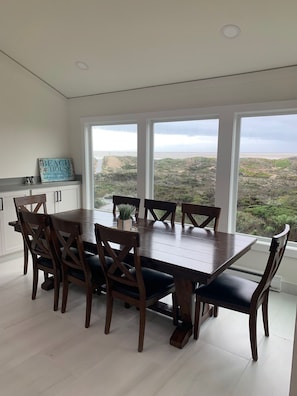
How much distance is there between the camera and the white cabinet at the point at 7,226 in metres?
3.93

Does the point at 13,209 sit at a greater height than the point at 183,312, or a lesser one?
greater

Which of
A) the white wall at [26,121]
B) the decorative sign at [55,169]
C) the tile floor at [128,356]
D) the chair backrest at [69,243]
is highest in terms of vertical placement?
the white wall at [26,121]

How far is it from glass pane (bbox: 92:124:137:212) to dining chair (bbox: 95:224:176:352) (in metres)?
2.28

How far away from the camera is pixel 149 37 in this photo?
308cm

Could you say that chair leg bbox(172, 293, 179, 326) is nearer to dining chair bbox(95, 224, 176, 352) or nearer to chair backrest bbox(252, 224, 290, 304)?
dining chair bbox(95, 224, 176, 352)

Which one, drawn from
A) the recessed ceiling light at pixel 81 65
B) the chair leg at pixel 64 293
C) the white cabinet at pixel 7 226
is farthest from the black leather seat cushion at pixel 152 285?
the recessed ceiling light at pixel 81 65

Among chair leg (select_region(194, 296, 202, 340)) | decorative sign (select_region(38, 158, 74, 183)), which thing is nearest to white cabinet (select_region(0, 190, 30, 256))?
decorative sign (select_region(38, 158, 74, 183))

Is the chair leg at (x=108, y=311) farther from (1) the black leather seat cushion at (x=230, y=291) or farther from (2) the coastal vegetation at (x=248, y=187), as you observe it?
(2) the coastal vegetation at (x=248, y=187)

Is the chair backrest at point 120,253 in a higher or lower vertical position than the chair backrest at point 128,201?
lower

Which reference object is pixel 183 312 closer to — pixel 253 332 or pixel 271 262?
pixel 253 332

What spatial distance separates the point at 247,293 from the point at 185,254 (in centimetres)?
55

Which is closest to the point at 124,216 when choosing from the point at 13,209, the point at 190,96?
the point at 190,96

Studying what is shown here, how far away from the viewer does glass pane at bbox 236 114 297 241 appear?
3.29m

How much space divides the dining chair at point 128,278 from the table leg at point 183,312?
10 centimetres
